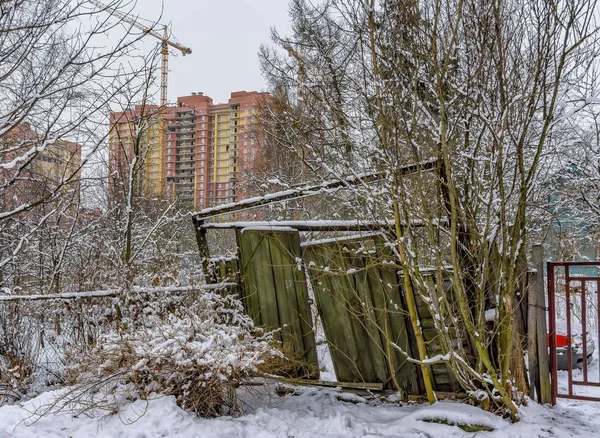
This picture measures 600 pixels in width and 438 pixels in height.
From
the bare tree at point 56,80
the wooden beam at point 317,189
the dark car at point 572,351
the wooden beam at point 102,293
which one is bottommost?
the dark car at point 572,351

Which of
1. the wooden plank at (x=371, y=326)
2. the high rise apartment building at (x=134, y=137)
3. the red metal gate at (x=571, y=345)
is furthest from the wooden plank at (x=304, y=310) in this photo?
the high rise apartment building at (x=134, y=137)

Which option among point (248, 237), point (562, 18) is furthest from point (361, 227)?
point (562, 18)

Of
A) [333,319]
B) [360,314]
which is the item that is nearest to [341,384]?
[333,319]

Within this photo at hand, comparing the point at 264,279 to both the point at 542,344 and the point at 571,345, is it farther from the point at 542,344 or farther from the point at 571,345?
the point at 571,345

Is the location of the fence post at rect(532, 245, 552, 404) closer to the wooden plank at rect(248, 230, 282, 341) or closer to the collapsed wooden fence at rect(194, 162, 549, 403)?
the collapsed wooden fence at rect(194, 162, 549, 403)

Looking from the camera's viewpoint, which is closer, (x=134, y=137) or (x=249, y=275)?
(x=249, y=275)

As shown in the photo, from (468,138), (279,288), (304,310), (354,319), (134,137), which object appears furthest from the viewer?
(134,137)

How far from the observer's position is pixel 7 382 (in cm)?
508

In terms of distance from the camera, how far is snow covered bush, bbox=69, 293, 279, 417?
3.64m

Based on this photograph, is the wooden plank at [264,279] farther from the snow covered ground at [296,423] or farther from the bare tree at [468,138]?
the bare tree at [468,138]

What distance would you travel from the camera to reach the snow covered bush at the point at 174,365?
364cm

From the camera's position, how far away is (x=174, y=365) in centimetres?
371

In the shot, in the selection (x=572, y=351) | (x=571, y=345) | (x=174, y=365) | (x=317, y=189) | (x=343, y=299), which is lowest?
(x=572, y=351)

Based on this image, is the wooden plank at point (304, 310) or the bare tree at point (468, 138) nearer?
the bare tree at point (468, 138)
